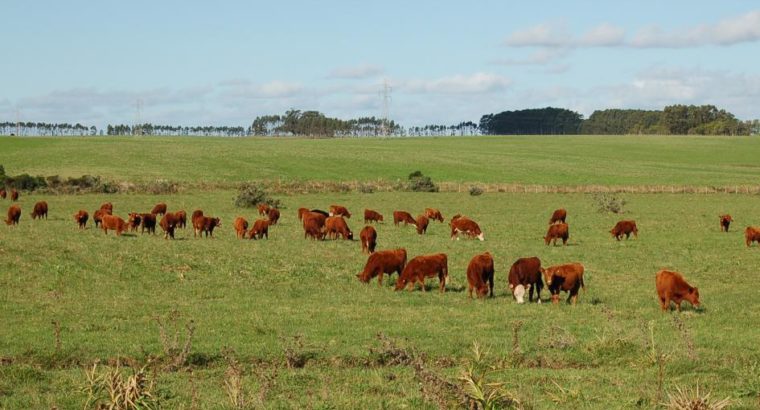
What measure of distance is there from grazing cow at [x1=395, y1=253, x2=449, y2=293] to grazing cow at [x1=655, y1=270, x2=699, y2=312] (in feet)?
16.6

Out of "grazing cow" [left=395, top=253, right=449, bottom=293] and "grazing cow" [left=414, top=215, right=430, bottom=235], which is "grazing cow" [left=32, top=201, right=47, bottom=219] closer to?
"grazing cow" [left=414, top=215, right=430, bottom=235]

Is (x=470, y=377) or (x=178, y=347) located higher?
(x=470, y=377)

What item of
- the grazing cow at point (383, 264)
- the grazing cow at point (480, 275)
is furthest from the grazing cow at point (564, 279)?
the grazing cow at point (383, 264)

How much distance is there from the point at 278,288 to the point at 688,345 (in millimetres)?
10554

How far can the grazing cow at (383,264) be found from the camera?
21.9 metres

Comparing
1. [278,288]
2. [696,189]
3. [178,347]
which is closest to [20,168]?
[696,189]

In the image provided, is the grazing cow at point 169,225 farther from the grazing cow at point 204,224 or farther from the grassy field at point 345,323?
the grazing cow at point 204,224

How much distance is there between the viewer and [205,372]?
12.9m

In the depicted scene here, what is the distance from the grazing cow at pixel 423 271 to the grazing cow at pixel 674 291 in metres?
5.07

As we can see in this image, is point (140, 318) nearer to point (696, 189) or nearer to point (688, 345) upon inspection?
point (688, 345)

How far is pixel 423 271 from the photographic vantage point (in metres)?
21.0

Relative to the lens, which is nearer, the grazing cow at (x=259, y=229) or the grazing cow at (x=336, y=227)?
the grazing cow at (x=259, y=229)

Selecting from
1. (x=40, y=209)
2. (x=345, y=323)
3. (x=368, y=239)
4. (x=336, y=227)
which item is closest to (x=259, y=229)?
(x=336, y=227)

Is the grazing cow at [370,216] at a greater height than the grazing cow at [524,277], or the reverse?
the grazing cow at [524,277]
